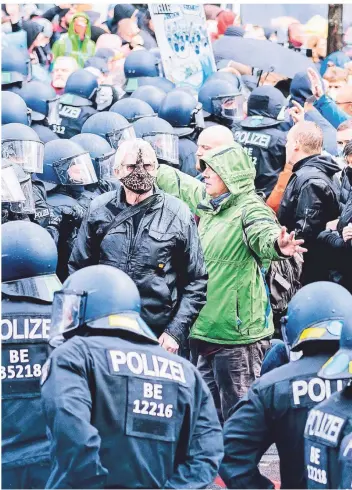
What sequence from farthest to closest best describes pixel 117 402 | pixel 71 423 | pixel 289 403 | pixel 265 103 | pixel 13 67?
pixel 13 67 → pixel 265 103 → pixel 289 403 → pixel 117 402 → pixel 71 423

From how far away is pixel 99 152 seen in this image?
379 inches

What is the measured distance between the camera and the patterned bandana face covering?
6.55m

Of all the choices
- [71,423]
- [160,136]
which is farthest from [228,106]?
[71,423]

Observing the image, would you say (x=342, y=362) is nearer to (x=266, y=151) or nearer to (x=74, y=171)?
(x=74, y=171)

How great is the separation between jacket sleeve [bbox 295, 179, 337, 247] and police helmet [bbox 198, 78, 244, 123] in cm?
338

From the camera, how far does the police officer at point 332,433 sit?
4348 mm

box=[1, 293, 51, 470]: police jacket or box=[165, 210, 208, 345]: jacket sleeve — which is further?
box=[165, 210, 208, 345]: jacket sleeve

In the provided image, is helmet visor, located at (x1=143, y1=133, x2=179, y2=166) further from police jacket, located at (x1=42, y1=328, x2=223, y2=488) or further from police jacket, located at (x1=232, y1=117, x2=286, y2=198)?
police jacket, located at (x1=42, y1=328, x2=223, y2=488)

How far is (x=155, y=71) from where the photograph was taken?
541 inches

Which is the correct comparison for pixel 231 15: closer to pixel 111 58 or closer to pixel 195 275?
pixel 111 58

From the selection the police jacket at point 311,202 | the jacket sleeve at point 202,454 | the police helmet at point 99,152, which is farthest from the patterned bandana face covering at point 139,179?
the police helmet at point 99,152

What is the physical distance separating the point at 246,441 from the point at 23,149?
173 inches

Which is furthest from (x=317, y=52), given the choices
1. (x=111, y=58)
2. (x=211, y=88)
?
(x=211, y=88)

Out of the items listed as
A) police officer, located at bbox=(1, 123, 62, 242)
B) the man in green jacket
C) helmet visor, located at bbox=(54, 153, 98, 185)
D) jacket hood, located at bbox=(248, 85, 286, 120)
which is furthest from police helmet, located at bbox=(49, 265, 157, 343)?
jacket hood, located at bbox=(248, 85, 286, 120)
